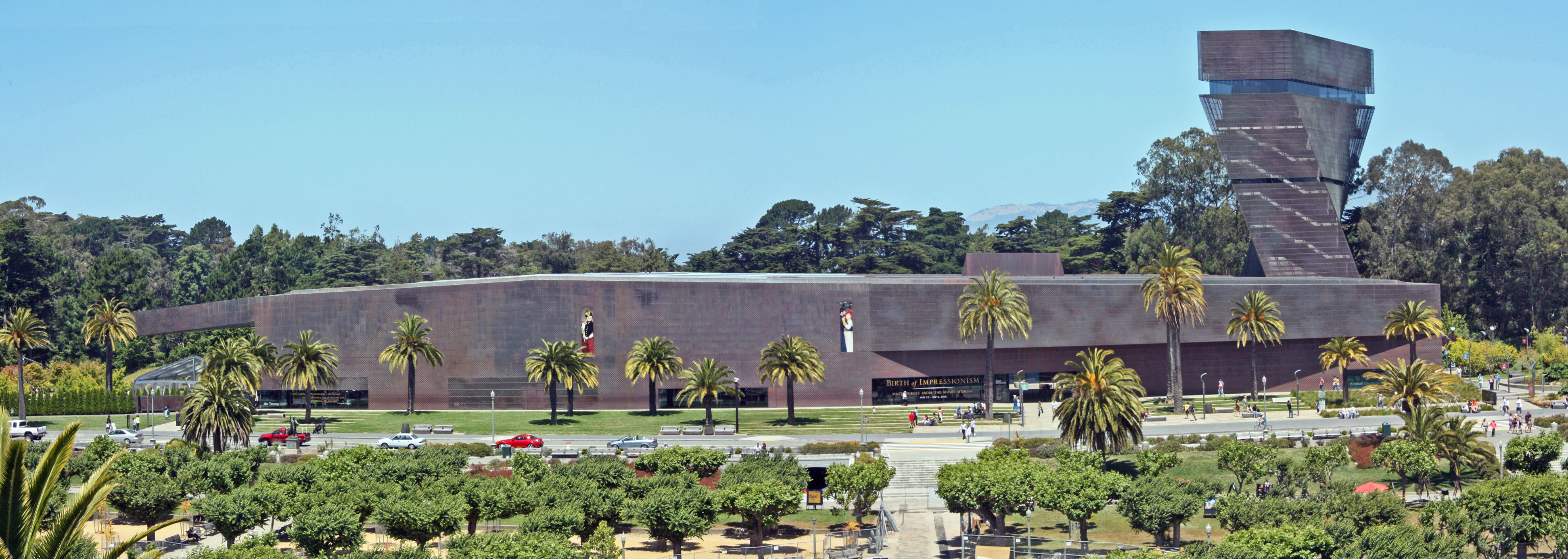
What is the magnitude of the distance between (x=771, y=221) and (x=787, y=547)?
144 meters

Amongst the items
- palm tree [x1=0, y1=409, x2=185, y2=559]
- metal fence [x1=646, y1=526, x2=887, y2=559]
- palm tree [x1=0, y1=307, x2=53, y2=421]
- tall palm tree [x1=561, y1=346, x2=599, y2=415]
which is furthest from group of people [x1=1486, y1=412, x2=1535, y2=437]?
palm tree [x1=0, y1=307, x2=53, y2=421]

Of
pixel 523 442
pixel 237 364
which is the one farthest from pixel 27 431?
pixel 523 442

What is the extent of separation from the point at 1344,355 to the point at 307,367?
254ft

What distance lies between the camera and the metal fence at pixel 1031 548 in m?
Answer: 46.1

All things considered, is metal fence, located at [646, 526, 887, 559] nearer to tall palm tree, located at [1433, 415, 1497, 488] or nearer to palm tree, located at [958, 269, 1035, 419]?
tall palm tree, located at [1433, 415, 1497, 488]

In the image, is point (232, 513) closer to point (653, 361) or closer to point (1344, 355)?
point (653, 361)

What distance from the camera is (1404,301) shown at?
9900 cm

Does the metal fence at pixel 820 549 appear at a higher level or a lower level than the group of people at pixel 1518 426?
lower

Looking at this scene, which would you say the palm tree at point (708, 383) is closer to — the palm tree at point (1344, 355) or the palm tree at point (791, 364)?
the palm tree at point (791, 364)

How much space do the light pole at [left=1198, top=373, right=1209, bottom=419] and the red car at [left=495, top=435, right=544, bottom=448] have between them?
4582 centimetres

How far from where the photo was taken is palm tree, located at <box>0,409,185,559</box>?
17312 millimetres

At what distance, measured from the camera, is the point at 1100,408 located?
205ft

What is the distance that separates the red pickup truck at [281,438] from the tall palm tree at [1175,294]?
5952 cm

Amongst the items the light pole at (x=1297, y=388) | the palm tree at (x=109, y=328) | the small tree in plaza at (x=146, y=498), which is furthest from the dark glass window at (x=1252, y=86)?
the palm tree at (x=109, y=328)
